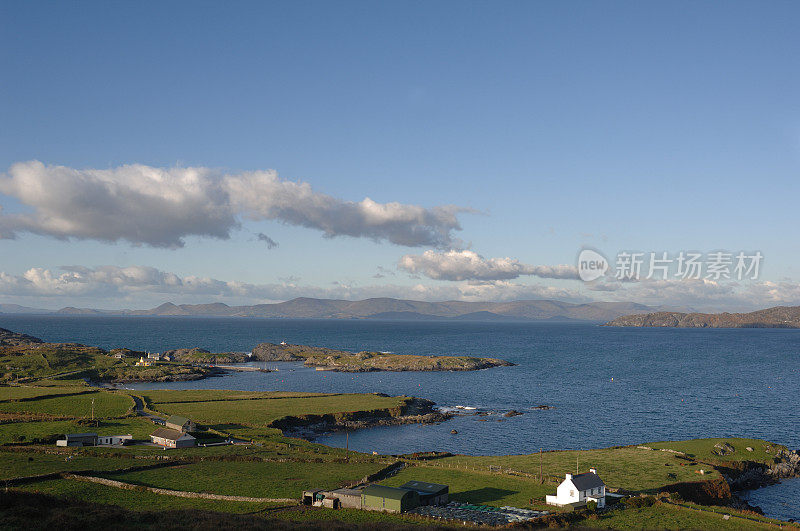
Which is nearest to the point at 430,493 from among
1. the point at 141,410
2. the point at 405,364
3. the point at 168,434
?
the point at 168,434

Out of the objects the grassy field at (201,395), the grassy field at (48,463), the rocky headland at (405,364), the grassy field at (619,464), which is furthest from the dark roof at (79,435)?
the rocky headland at (405,364)

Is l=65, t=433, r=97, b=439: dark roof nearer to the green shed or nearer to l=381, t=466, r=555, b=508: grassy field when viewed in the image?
l=381, t=466, r=555, b=508: grassy field

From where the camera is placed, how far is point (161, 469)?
5816cm

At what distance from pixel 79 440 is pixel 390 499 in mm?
44644

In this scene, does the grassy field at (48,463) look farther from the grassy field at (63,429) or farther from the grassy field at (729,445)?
the grassy field at (729,445)

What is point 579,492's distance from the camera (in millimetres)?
46312

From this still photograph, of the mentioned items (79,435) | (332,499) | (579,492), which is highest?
(579,492)

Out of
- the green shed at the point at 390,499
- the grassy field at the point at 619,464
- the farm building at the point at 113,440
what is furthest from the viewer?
the farm building at the point at 113,440

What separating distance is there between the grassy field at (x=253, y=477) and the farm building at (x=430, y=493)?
26.3ft

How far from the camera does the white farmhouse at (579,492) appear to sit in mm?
46438

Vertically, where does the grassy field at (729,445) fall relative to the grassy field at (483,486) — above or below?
above

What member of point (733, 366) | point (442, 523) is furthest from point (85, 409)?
point (733, 366)

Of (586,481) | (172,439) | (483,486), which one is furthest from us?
(172,439)

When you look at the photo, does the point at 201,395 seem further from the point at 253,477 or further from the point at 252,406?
the point at 253,477
